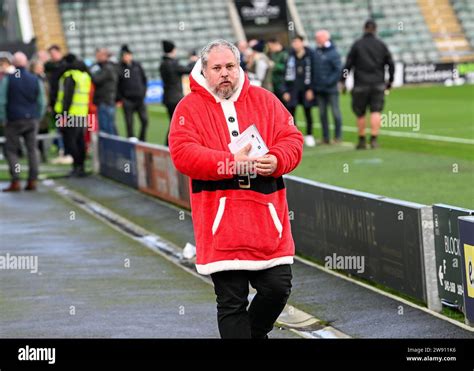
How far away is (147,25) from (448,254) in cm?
5386

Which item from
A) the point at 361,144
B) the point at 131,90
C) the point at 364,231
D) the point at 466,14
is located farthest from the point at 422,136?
the point at 466,14

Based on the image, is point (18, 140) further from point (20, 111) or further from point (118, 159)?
point (118, 159)

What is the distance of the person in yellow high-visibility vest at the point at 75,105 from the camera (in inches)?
905

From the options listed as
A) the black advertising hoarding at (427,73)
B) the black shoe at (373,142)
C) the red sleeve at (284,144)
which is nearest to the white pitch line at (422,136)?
the black shoe at (373,142)

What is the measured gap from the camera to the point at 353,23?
63812mm

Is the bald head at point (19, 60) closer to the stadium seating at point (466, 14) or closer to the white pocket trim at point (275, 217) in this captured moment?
the white pocket trim at point (275, 217)

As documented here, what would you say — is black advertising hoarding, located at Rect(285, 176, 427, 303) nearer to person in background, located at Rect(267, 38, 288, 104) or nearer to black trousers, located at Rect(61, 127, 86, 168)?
black trousers, located at Rect(61, 127, 86, 168)

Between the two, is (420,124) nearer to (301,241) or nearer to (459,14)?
(301,241)

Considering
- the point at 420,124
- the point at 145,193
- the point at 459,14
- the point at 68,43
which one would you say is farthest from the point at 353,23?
the point at 145,193

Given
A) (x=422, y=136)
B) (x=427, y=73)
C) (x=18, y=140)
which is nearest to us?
(x=18, y=140)

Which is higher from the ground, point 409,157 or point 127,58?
point 127,58

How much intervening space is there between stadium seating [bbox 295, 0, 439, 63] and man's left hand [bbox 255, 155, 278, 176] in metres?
54.5

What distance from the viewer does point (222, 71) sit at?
7125 mm

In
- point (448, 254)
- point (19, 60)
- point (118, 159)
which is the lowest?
point (118, 159)
